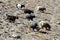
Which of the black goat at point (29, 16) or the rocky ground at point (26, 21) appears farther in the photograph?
the black goat at point (29, 16)

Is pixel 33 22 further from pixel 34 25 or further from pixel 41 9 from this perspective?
pixel 41 9

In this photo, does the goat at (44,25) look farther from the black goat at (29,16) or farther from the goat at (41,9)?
the goat at (41,9)

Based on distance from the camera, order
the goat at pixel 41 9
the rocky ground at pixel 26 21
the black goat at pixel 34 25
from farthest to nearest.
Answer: the goat at pixel 41 9, the black goat at pixel 34 25, the rocky ground at pixel 26 21

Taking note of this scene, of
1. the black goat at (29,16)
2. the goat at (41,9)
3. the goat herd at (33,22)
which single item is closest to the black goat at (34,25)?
the goat herd at (33,22)

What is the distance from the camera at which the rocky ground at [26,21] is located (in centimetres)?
291

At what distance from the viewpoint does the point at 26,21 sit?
128 inches

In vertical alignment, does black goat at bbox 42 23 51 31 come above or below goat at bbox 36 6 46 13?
below

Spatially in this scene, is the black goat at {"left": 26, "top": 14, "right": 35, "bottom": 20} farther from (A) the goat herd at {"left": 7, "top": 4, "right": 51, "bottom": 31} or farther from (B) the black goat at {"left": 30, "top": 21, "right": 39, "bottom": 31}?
(B) the black goat at {"left": 30, "top": 21, "right": 39, "bottom": 31}

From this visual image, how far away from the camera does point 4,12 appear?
3424 mm

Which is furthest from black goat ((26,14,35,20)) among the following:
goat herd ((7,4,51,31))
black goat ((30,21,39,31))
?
black goat ((30,21,39,31))

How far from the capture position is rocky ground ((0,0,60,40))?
2.91 meters

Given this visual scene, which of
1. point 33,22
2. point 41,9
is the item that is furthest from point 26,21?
point 41,9

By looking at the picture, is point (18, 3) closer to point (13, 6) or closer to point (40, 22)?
point (13, 6)

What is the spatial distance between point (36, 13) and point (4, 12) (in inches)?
17.0
